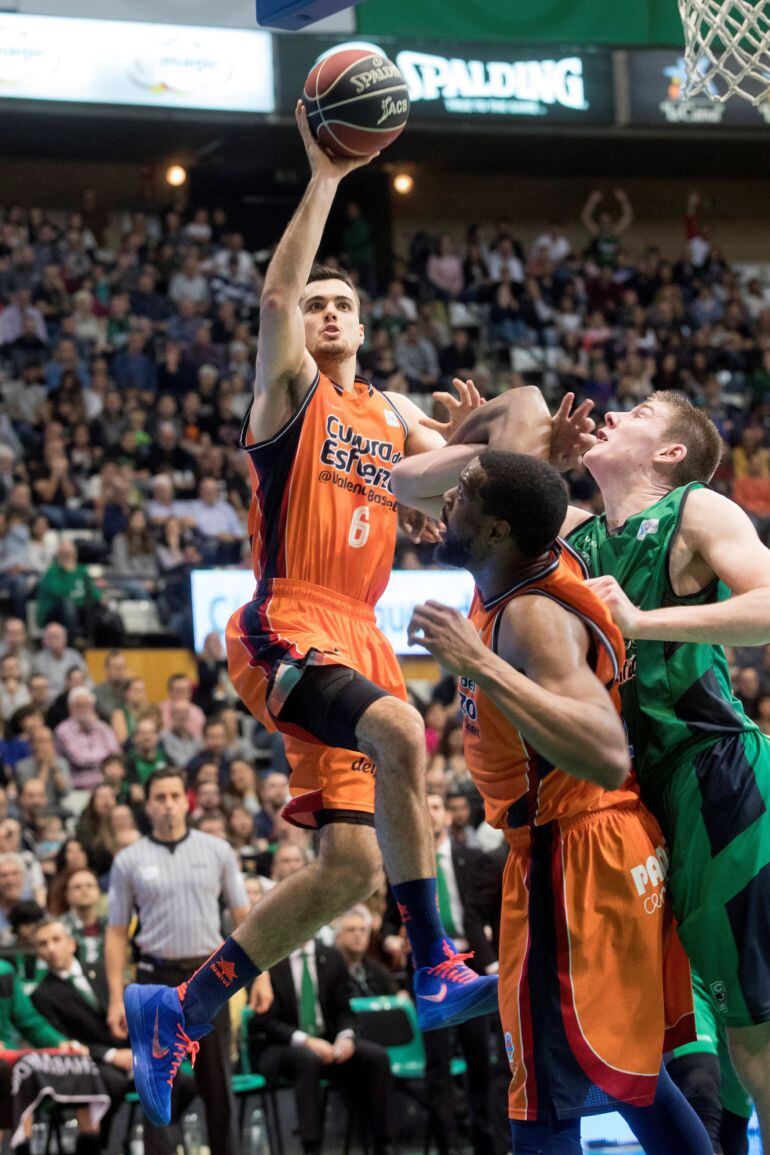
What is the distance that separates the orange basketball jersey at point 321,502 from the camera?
5523mm

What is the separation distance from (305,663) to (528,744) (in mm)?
961

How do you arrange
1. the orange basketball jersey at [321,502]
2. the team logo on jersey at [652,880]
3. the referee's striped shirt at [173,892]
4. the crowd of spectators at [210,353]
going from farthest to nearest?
Result: the crowd of spectators at [210,353]
the referee's striped shirt at [173,892]
the orange basketball jersey at [321,502]
the team logo on jersey at [652,880]

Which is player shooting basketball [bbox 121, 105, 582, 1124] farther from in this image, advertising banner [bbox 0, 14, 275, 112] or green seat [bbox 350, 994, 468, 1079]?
advertising banner [bbox 0, 14, 275, 112]

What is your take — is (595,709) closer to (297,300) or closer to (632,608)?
(632,608)

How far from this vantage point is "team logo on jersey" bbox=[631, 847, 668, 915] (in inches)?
180

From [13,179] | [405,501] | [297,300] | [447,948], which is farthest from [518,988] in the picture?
[13,179]

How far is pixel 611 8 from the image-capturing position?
2136cm

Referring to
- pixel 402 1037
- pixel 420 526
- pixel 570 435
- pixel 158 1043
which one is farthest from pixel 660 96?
pixel 158 1043

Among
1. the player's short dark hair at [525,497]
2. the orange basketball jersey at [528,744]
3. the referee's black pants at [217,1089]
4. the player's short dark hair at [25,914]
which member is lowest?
the referee's black pants at [217,1089]

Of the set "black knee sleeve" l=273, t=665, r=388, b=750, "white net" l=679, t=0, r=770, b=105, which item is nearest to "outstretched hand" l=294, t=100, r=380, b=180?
"black knee sleeve" l=273, t=665, r=388, b=750

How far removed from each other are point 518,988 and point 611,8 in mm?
19240

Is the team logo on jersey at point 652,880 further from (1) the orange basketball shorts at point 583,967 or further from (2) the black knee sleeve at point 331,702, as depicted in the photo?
(2) the black knee sleeve at point 331,702

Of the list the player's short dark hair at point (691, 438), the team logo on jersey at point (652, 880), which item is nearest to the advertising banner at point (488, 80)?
the player's short dark hair at point (691, 438)

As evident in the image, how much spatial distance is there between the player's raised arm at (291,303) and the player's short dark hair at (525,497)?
1.28m
